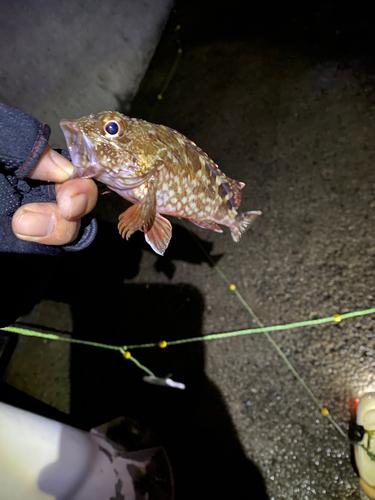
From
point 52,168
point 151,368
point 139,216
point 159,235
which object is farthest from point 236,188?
point 151,368

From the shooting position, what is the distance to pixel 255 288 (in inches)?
124

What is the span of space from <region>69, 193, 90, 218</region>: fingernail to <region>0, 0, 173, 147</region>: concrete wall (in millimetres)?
3212

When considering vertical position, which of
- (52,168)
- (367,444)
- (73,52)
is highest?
(73,52)

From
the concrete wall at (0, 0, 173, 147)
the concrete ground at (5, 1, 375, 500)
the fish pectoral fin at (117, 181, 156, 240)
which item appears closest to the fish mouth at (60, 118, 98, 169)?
the fish pectoral fin at (117, 181, 156, 240)

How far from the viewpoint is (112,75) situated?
442 centimetres

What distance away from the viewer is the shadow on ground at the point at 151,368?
2754 mm

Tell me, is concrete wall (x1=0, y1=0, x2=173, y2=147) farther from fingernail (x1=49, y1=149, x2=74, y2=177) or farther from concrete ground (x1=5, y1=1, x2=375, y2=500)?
fingernail (x1=49, y1=149, x2=74, y2=177)

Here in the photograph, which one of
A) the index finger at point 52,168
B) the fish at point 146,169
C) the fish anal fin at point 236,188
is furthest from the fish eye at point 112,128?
the fish anal fin at point 236,188

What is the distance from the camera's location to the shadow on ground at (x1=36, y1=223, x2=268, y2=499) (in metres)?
2.75

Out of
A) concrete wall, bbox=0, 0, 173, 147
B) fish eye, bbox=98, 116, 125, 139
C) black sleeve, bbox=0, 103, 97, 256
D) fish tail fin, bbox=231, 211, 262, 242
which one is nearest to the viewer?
black sleeve, bbox=0, 103, 97, 256

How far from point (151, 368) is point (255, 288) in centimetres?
161

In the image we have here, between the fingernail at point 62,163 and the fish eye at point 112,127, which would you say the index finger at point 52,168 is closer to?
the fingernail at point 62,163

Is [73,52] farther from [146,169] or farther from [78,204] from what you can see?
[78,204]

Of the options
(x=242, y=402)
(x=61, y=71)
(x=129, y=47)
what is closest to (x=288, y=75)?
(x=129, y=47)
